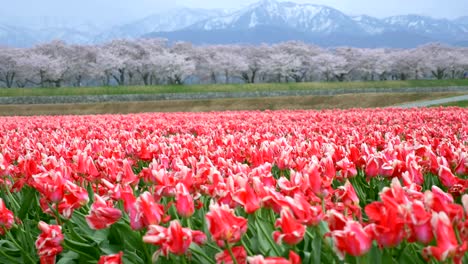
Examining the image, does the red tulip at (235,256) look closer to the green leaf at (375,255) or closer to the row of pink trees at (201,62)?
the green leaf at (375,255)

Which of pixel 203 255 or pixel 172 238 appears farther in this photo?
pixel 203 255

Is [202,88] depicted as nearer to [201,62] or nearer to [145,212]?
[201,62]

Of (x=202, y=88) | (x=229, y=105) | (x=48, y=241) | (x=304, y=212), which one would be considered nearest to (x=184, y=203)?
(x=304, y=212)

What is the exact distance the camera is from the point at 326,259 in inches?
78.4

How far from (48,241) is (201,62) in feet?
246

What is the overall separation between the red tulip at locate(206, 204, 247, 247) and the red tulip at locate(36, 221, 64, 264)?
2.72 feet

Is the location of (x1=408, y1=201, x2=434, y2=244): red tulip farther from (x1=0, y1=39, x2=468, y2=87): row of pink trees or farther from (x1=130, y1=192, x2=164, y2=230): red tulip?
(x1=0, y1=39, x2=468, y2=87): row of pink trees

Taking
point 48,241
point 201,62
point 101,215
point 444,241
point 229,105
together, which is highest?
point 201,62

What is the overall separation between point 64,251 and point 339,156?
2.02 m

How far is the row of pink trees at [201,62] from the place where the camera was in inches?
Result: 2640

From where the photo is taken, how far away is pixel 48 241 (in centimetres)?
214

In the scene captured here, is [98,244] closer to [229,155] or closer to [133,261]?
[133,261]

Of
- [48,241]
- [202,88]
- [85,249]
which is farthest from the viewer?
[202,88]

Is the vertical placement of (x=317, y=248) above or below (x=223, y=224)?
below
